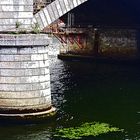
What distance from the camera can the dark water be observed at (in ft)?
91.6

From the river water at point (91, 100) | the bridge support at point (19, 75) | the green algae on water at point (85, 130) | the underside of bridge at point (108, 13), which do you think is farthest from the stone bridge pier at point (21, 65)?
the underside of bridge at point (108, 13)

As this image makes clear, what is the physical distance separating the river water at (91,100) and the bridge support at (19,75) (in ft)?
2.78

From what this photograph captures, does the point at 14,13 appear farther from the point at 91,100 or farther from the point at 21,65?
the point at 91,100

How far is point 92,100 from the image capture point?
36344 millimetres

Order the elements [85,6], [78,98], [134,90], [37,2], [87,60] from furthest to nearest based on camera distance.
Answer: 1. [87,60]
2. [85,6]
3. [134,90]
4. [78,98]
5. [37,2]

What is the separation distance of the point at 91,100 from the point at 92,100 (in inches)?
2.8

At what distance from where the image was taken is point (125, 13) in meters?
55.0

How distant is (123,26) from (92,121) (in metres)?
29.0

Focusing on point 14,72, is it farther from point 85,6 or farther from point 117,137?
point 85,6

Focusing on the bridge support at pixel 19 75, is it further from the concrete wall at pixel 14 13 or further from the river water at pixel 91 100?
the concrete wall at pixel 14 13

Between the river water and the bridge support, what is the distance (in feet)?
2.78

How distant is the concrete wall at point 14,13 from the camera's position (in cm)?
2954

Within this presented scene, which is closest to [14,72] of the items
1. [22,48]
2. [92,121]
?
[22,48]

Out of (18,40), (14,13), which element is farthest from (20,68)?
(14,13)
